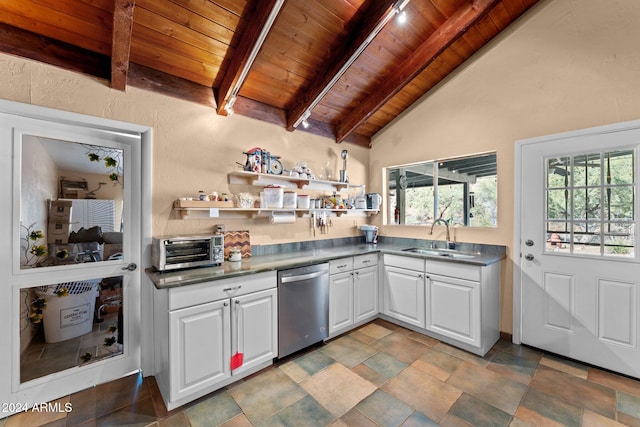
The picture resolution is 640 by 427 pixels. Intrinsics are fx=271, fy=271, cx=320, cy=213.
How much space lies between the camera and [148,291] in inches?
88.1

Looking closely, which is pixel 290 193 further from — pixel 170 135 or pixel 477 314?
pixel 477 314

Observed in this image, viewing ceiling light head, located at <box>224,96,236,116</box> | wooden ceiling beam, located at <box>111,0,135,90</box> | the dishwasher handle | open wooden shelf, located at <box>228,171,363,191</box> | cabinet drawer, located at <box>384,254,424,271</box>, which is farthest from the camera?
cabinet drawer, located at <box>384,254,424,271</box>

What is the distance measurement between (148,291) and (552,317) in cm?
360

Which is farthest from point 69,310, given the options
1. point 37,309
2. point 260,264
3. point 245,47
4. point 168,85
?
point 245,47

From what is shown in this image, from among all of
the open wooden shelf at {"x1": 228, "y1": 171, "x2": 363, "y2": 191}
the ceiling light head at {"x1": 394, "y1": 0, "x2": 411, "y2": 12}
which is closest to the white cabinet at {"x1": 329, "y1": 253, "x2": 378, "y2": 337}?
the open wooden shelf at {"x1": 228, "y1": 171, "x2": 363, "y2": 191}

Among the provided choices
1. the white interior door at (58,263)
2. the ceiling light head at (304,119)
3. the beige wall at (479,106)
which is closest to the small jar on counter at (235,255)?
the beige wall at (479,106)

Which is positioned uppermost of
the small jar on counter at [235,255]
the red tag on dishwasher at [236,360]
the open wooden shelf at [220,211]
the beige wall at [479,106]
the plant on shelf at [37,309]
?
the beige wall at [479,106]

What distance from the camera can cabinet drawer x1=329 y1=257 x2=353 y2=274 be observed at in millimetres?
2763

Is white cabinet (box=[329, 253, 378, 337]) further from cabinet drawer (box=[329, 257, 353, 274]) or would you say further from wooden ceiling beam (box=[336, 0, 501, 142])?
wooden ceiling beam (box=[336, 0, 501, 142])

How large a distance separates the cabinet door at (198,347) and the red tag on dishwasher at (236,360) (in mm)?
39

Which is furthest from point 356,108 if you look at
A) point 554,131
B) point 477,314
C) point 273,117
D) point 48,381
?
point 48,381

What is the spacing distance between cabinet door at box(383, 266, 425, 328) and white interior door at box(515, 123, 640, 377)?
38.2 inches

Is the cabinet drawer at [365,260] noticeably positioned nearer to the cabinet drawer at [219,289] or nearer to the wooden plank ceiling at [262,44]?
the cabinet drawer at [219,289]

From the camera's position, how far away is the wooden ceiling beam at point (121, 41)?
1.57 metres
